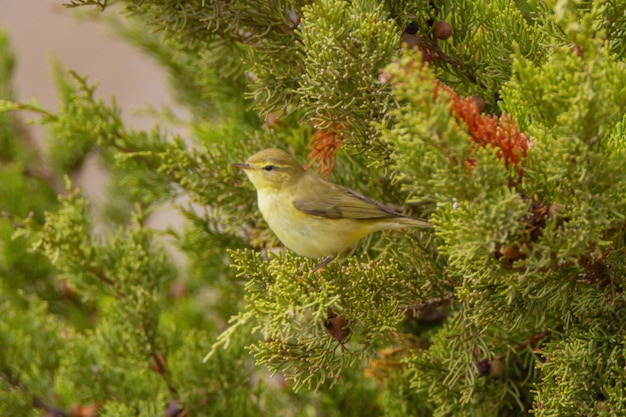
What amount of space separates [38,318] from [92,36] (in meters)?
6.04

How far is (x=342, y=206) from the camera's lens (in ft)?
7.59

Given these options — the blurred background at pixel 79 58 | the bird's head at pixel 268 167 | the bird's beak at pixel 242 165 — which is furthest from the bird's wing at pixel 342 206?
the blurred background at pixel 79 58

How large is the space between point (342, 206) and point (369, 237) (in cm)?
15

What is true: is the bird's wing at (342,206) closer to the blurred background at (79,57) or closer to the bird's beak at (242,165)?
the bird's beak at (242,165)

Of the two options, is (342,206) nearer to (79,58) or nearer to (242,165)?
(242,165)

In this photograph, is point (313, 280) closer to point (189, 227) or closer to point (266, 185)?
point (266, 185)

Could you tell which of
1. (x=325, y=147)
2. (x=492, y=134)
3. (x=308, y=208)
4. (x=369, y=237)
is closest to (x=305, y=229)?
(x=308, y=208)

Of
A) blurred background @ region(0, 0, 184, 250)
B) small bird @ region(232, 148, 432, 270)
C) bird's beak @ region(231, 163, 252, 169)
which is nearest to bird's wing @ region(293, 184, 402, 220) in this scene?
small bird @ region(232, 148, 432, 270)

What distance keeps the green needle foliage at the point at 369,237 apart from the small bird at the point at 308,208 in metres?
0.07

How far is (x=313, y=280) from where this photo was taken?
5.41 feet

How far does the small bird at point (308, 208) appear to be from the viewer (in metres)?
2.24

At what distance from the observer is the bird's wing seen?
215 cm

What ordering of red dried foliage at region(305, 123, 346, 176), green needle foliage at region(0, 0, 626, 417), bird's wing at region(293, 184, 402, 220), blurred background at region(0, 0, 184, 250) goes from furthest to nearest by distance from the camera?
blurred background at region(0, 0, 184, 250) → bird's wing at region(293, 184, 402, 220) → red dried foliage at region(305, 123, 346, 176) → green needle foliage at region(0, 0, 626, 417)

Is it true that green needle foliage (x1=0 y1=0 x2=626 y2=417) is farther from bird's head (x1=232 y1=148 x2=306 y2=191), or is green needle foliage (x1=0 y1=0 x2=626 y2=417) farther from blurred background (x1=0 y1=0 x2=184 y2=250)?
blurred background (x1=0 y1=0 x2=184 y2=250)
